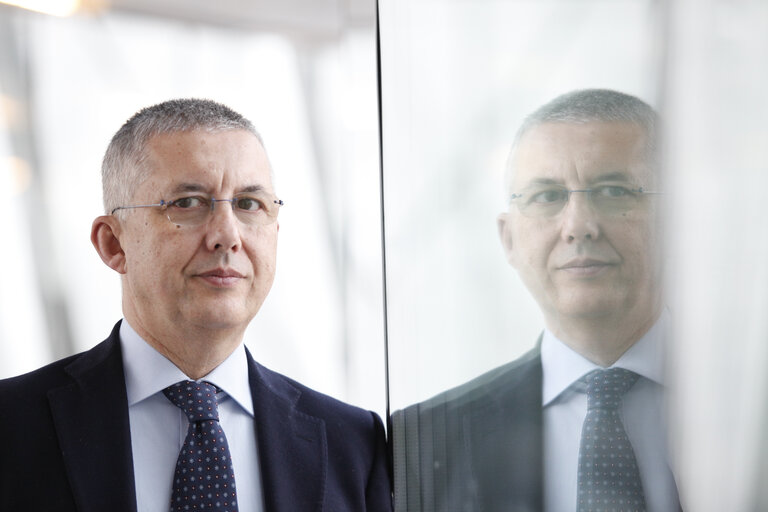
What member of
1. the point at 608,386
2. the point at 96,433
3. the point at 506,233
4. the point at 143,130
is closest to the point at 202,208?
the point at 143,130

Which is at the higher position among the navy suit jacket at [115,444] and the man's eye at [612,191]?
the man's eye at [612,191]

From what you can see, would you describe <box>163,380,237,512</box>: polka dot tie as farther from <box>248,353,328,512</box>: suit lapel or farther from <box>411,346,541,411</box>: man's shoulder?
<box>411,346,541,411</box>: man's shoulder

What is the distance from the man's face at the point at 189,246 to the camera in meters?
1.35

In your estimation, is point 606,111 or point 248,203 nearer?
point 606,111

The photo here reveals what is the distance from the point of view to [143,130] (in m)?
1.40

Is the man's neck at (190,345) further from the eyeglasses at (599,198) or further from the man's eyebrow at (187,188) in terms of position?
the eyeglasses at (599,198)

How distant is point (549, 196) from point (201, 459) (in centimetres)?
70

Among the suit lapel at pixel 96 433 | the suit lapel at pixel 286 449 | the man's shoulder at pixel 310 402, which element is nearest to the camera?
the suit lapel at pixel 96 433

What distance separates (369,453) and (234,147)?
60cm

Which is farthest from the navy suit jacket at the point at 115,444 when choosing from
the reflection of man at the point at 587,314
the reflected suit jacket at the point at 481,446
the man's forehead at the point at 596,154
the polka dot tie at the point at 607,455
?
the man's forehead at the point at 596,154

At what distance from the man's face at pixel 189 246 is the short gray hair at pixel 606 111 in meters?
0.55

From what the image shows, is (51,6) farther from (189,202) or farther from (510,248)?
(510,248)

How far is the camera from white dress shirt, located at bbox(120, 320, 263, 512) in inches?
50.9

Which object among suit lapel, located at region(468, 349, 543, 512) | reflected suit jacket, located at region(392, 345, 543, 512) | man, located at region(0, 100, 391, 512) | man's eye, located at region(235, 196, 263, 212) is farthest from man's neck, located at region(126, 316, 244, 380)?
suit lapel, located at region(468, 349, 543, 512)
